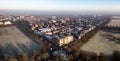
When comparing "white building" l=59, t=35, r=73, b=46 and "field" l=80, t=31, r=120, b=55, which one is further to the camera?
"white building" l=59, t=35, r=73, b=46

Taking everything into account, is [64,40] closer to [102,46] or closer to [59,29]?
[102,46]

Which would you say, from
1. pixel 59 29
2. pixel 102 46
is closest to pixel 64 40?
pixel 102 46

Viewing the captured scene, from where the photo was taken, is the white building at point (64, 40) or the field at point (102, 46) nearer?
the field at point (102, 46)

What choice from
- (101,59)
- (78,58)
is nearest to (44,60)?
(78,58)

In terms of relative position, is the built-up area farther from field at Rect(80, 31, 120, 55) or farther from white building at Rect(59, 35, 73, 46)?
field at Rect(80, 31, 120, 55)

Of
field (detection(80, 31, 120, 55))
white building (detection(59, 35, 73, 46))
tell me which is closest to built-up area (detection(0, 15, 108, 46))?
white building (detection(59, 35, 73, 46))

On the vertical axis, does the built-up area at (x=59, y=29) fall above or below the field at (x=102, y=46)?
below

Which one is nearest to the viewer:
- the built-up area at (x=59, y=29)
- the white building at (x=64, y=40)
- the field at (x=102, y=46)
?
the field at (x=102, y=46)

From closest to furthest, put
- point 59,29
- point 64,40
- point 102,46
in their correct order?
point 102,46, point 64,40, point 59,29

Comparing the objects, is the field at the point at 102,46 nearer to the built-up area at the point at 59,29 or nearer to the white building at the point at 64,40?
the white building at the point at 64,40

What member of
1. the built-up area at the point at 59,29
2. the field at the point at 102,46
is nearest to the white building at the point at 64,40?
the built-up area at the point at 59,29

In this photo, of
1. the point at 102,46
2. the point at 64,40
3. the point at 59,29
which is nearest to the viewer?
the point at 102,46
